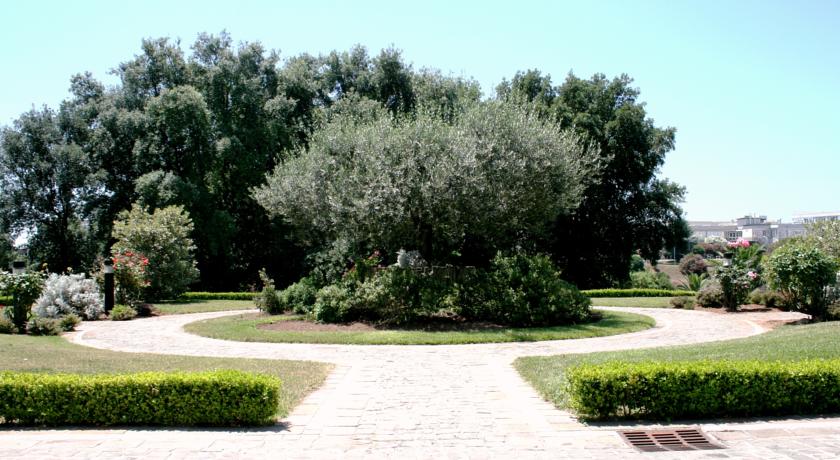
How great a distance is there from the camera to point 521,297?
17531 millimetres

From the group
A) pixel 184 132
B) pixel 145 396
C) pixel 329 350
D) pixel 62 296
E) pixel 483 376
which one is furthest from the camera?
pixel 184 132

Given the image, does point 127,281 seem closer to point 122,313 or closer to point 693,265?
point 122,313

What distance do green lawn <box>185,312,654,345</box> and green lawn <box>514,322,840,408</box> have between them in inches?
129

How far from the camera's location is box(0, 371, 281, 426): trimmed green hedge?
777 centimetres

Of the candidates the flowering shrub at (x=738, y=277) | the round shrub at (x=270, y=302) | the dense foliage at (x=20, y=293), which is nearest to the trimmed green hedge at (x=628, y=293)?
the flowering shrub at (x=738, y=277)

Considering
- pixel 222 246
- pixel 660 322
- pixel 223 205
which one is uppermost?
pixel 223 205

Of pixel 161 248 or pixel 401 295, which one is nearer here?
pixel 401 295

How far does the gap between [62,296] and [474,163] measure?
14.7 meters

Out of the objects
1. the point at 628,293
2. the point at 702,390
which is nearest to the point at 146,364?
the point at 702,390

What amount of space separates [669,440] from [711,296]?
1731cm

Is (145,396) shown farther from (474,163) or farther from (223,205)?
(223,205)

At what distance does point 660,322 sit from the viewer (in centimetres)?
1928

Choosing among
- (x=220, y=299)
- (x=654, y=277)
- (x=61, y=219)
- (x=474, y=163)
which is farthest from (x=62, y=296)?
(x=654, y=277)

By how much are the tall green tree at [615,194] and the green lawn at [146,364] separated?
29.5 m
